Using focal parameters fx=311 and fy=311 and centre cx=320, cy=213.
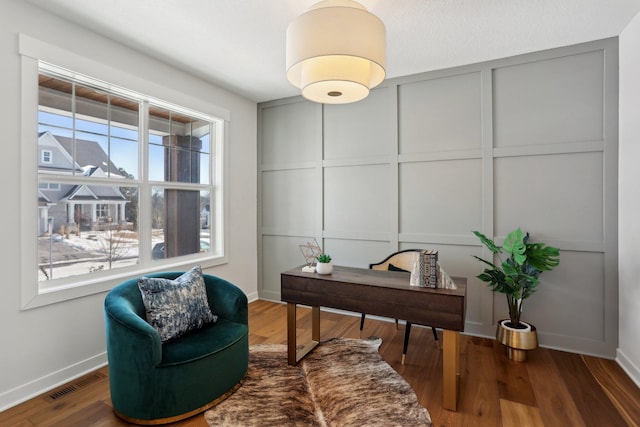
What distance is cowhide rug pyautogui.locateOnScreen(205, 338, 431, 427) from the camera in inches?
74.0

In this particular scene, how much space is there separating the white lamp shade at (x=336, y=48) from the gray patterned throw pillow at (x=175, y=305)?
1.62m

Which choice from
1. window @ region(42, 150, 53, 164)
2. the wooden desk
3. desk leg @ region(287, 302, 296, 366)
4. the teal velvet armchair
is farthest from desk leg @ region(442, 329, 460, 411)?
window @ region(42, 150, 53, 164)

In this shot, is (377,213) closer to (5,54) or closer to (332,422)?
(332,422)

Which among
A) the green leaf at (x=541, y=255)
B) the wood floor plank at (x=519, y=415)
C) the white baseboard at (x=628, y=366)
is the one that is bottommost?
the wood floor plank at (x=519, y=415)

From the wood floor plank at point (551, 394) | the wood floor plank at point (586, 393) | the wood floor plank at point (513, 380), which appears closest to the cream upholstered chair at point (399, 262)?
the wood floor plank at point (513, 380)

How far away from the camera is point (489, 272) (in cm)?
272

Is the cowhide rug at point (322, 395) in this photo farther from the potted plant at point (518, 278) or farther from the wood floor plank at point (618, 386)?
the wood floor plank at point (618, 386)

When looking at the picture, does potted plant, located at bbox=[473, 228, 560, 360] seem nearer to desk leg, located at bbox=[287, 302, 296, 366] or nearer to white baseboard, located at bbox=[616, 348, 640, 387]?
white baseboard, located at bbox=[616, 348, 640, 387]

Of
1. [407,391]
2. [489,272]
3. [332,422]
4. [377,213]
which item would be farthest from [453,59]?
[332,422]

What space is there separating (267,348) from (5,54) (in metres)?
2.86

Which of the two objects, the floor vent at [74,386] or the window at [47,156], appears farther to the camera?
the window at [47,156]

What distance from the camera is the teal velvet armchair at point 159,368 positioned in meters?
1.82

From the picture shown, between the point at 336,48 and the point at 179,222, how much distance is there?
2618 mm

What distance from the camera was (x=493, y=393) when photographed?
2154mm
